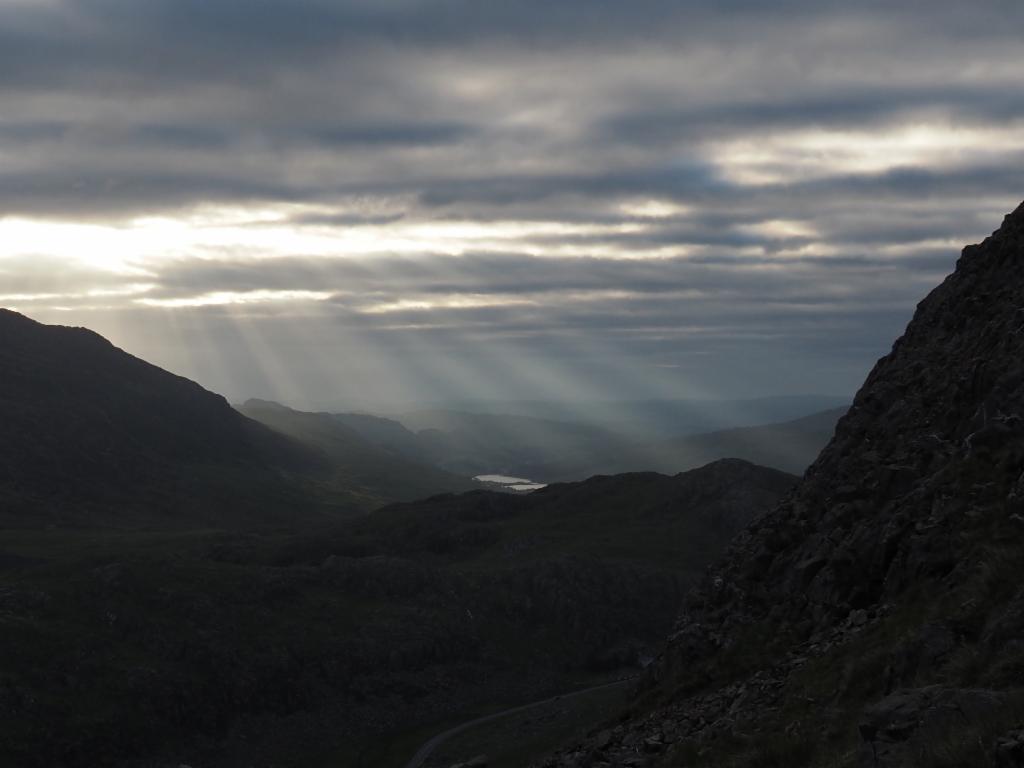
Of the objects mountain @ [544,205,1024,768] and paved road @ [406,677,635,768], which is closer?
mountain @ [544,205,1024,768]

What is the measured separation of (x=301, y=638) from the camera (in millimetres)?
130250

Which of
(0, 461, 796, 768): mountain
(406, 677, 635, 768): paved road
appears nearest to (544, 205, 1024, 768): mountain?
(406, 677, 635, 768): paved road

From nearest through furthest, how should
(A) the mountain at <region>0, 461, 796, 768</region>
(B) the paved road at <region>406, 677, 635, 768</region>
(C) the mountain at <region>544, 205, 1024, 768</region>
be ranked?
(C) the mountain at <region>544, 205, 1024, 768</region>
(B) the paved road at <region>406, 677, 635, 768</region>
(A) the mountain at <region>0, 461, 796, 768</region>

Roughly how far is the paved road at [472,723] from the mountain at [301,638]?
13.1 ft

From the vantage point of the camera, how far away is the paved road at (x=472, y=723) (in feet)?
327

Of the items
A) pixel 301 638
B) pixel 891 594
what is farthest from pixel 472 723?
pixel 891 594

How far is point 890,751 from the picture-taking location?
1898cm

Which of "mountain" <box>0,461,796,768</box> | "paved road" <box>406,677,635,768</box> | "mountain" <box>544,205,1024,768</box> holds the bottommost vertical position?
"paved road" <box>406,677,635,768</box>

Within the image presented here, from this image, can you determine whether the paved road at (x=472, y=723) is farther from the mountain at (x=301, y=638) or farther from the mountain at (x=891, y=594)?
the mountain at (x=891, y=594)

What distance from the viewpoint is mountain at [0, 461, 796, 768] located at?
105000 mm

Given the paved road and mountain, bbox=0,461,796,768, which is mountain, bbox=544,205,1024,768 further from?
mountain, bbox=0,461,796,768

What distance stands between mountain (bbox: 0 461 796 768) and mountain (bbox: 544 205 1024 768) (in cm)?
6836

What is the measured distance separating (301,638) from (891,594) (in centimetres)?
10855

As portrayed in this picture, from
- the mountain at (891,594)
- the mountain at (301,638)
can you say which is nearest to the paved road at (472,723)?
the mountain at (301,638)
